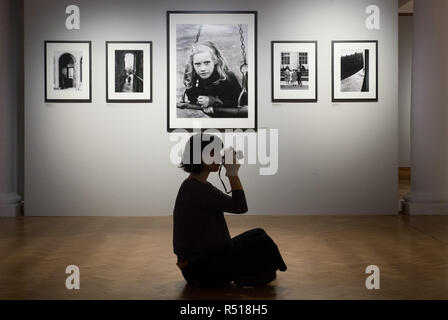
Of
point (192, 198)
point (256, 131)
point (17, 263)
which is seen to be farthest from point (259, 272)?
point (256, 131)

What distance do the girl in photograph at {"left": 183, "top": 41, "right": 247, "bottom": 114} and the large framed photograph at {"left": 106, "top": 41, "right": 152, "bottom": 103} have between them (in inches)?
Answer: 24.2

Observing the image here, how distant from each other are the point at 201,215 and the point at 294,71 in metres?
5.81

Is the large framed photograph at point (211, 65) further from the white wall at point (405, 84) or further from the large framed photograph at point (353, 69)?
the white wall at point (405, 84)

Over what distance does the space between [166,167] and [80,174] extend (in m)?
1.31

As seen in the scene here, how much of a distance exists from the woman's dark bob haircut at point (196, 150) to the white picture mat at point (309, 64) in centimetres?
549

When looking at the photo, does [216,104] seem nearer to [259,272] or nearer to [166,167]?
[166,167]

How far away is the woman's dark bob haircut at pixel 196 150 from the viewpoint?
5875 mm

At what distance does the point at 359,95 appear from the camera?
446 inches

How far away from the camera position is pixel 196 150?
5.89 meters

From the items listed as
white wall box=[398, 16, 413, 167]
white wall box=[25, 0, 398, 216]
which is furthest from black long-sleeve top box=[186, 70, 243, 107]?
white wall box=[398, 16, 413, 167]

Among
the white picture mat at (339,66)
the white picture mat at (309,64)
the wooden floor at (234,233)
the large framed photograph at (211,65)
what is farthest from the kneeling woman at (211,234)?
the white picture mat at (339,66)

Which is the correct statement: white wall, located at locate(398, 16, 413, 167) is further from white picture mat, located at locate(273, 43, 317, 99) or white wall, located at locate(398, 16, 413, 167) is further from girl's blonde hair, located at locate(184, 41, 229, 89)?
girl's blonde hair, located at locate(184, 41, 229, 89)

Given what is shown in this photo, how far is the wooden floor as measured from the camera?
6047 mm

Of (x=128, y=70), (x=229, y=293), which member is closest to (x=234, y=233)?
(x=128, y=70)
